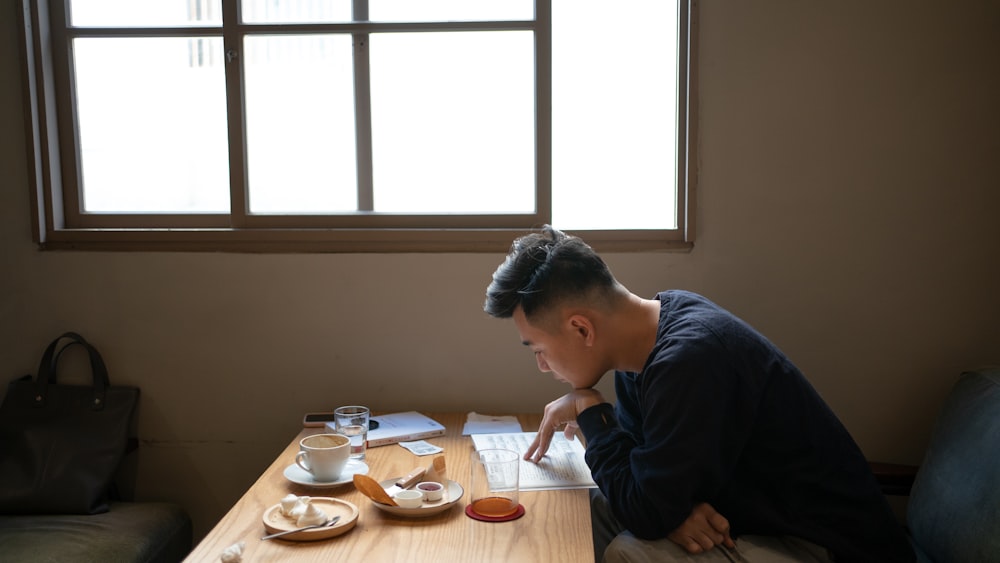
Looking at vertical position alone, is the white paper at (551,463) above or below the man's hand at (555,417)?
below

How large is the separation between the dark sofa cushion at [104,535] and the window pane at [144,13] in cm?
147

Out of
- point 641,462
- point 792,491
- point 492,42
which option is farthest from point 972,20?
point 641,462

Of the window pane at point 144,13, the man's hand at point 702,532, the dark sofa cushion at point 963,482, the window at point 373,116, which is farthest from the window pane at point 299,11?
the dark sofa cushion at point 963,482

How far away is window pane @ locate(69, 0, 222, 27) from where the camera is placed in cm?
242

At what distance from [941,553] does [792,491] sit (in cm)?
53

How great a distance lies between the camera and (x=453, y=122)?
7.95ft

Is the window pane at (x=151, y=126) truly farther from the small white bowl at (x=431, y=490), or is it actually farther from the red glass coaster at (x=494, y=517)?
the red glass coaster at (x=494, y=517)

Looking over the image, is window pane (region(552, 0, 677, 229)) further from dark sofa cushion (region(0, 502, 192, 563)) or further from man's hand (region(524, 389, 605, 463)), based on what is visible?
dark sofa cushion (region(0, 502, 192, 563))

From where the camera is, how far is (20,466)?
7.38ft

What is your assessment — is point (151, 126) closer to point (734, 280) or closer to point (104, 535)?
point (104, 535)

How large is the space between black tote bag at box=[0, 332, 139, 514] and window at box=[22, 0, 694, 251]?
0.44 metres

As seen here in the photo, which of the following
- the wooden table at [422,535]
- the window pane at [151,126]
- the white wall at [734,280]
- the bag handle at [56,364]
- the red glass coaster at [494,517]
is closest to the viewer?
the wooden table at [422,535]

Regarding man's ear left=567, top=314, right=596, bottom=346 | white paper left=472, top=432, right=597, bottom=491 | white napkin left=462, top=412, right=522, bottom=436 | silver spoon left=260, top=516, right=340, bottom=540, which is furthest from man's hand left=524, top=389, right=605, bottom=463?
silver spoon left=260, top=516, right=340, bottom=540

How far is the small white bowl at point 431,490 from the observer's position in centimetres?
151
